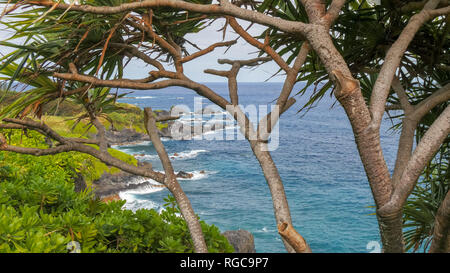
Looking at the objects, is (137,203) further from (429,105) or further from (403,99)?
(429,105)

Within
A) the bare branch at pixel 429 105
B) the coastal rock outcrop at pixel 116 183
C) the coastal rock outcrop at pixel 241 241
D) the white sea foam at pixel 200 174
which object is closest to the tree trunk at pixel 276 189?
the bare branch at pixel 429 105

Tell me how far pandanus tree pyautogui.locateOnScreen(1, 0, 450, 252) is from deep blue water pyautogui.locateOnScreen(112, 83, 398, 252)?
28.2ft

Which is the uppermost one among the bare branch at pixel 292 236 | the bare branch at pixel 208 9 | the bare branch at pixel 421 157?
the bare branch at pixel 208 9

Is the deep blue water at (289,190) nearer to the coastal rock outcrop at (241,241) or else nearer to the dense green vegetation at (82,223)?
the coastal rock outcrop at (241,241)

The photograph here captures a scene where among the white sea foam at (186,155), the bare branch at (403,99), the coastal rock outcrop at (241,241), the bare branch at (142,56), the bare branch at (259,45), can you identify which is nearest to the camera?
the bare branch at (403,99)

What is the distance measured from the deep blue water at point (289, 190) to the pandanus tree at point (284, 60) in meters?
8.60

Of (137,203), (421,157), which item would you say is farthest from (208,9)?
(137,203)

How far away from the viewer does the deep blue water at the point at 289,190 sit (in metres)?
22.5

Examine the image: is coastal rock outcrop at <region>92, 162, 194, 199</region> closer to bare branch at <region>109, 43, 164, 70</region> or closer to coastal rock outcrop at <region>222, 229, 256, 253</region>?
coastal rock outcrop at <region>222, 229, 256, 253</region>

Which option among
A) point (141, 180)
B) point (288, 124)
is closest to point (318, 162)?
point (141, 180)

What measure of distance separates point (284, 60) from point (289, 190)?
90.1 feet

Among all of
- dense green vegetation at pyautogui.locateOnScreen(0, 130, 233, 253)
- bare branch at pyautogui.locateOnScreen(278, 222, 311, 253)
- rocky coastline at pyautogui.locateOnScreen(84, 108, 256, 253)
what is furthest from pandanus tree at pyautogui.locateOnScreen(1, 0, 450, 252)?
rocky coastline at pyautogui.locateOnScreen(84, 108, 256, 253)

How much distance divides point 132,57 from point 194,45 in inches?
24.4

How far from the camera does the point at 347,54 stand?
3.49 meters
